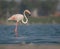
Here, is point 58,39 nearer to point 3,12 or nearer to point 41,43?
point 41,43

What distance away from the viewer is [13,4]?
86.8 feet

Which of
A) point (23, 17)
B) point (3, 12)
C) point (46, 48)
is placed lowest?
point (46, 48)

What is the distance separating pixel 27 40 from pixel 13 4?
18.8 meters

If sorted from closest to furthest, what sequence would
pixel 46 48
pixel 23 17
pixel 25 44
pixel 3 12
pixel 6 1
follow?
pixel 46 48, pixel 25 44, pixel 23 17, pixel 3 12, pixel 6 1

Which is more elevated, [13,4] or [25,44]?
[13,4]

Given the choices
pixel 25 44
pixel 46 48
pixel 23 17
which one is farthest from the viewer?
pixel 23 17

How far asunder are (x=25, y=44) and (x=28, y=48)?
0.41 meters

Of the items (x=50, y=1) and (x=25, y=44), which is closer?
(x=25, y=44)

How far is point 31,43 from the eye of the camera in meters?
7.55

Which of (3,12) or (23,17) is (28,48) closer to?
(23,17)

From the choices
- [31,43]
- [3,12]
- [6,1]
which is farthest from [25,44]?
[6,1]

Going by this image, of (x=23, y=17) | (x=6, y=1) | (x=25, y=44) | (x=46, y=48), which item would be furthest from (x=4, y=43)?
(x=6, y=1)

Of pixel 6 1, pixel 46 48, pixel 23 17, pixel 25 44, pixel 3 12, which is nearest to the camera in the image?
pixel 46 48

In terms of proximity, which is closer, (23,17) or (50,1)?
(23,17)
